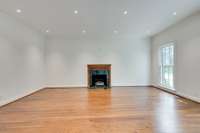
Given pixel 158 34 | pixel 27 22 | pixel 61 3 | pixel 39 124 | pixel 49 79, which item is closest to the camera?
pixel 39 124

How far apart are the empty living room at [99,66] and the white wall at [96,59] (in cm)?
5

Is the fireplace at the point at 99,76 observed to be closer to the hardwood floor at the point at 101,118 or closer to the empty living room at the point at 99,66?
the empty living room at the point at 99,66

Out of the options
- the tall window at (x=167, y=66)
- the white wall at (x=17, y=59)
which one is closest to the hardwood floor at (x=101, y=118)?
the white wall at (x=17, y=59)

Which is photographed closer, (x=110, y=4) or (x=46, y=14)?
(x=110, y=4)

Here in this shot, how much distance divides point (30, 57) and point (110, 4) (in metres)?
4.11

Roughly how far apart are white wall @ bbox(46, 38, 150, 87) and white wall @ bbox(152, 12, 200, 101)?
8.06ft

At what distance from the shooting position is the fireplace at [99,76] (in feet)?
30.9

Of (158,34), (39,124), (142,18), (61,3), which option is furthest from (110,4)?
(158,34)

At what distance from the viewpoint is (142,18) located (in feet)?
19.2

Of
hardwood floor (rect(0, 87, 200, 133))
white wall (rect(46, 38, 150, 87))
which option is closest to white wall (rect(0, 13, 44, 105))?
hardwood floor (rect(0, 87, 200, 133))

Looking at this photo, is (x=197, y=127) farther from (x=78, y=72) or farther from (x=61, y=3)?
(x=78, y=72)

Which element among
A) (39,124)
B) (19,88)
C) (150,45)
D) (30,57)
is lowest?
(39,124)

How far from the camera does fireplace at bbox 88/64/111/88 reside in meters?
9.41

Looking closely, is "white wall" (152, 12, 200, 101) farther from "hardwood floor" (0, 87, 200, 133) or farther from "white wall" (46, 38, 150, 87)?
"white wall" (46, 38, 150, 87)
